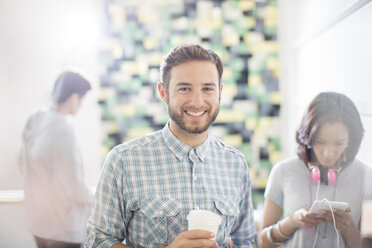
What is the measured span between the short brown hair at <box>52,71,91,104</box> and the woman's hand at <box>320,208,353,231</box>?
1.11 m

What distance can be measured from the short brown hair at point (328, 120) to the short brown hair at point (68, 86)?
3.12ft

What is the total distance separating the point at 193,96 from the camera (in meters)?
1.02

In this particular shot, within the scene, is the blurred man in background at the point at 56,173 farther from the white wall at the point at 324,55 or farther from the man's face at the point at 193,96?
the white wall at the point at 324,55

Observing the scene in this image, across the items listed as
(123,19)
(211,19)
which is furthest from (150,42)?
(211,19)

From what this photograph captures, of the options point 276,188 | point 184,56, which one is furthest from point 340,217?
point 184,56

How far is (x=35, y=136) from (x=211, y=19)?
3.48 ft

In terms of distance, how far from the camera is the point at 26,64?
1.44 meters

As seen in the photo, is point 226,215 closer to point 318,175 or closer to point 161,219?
point 161,219

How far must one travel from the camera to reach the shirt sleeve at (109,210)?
98cm

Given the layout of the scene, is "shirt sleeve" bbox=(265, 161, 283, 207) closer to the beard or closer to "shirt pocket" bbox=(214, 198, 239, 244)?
"shirt pocket" bbox=(214, 198, 239, 244)

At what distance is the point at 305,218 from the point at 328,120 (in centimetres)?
35

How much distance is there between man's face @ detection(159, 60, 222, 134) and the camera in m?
1.02

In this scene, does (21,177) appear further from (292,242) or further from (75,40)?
(292,242)

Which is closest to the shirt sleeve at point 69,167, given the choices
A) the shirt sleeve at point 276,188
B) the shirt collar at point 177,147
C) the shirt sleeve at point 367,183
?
the shirt collar at point 177,147
